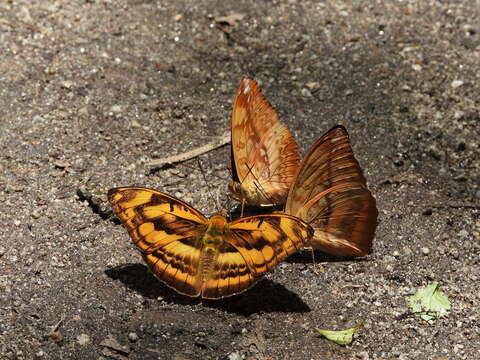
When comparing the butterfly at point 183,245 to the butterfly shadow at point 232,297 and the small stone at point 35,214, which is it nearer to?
the butterfly shadow at point 232,297

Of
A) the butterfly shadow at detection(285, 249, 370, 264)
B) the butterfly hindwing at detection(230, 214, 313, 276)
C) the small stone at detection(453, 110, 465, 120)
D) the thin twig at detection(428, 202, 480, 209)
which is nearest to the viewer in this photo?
the butterfly hindwing at detection(230, 214, 313, 276)

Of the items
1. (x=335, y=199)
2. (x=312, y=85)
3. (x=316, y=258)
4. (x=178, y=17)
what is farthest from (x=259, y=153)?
(x=178, y=17)

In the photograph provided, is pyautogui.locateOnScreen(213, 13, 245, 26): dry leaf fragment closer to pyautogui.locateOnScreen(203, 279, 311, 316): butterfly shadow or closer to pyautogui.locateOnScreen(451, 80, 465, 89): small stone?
pyautogui.locateOnScreen(451, 80, 465, 89): small stone

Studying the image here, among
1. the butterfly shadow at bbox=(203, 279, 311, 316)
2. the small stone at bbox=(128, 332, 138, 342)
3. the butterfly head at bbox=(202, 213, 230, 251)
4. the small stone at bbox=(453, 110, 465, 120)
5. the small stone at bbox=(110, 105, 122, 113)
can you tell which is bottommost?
the small stone at bbox=(128, 332, 138, 342)

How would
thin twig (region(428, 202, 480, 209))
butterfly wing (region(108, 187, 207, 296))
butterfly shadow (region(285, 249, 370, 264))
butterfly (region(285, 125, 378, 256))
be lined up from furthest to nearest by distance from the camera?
thin twig (region(428, 202, 480, 209))
butterfly shadow (region(285, 249, 370, 264))
butterfly (region(285, 125, 378, 256))
butterfly wing (region(108, 187, 207, 296))

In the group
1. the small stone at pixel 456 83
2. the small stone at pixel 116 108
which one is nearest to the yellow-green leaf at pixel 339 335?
the small stone at pixel 116 108

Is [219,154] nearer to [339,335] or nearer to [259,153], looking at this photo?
[259,153]

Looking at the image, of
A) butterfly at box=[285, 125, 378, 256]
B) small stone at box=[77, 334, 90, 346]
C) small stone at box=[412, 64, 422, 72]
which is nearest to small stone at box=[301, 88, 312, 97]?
small stone at box=[412, 64, 422, 72]

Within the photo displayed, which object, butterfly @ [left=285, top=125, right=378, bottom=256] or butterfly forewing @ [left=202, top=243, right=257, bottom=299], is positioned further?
butterfly @ [left=285, top=125, right=378, bottom=256]
